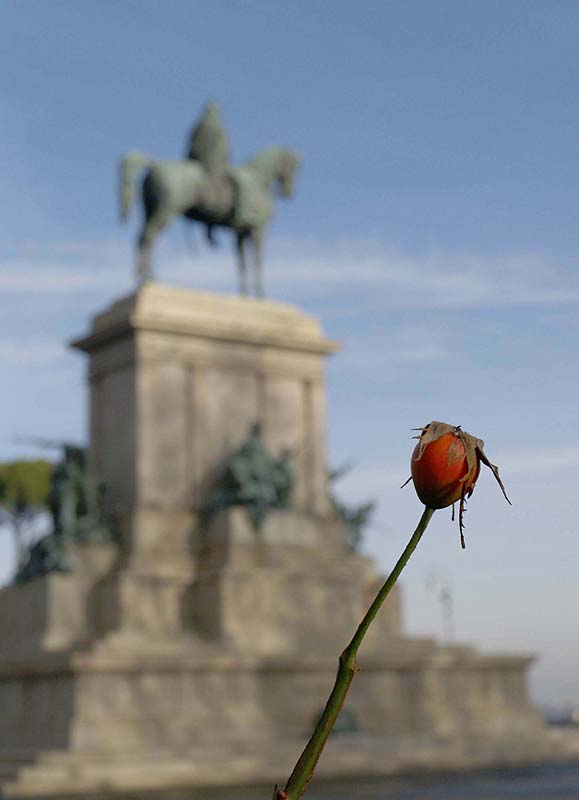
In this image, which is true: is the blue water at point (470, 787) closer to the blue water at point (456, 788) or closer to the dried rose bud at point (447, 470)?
the blue water at point (456, 788)

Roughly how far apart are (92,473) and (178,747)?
7.76m

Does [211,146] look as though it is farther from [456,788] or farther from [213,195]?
[456,788]

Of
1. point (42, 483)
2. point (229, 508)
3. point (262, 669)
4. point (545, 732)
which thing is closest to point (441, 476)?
point (262, 669)

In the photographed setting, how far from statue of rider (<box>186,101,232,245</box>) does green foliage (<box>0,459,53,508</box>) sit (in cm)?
2718

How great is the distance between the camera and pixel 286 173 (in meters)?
33.5

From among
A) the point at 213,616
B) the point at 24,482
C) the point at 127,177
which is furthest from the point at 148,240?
the point at 24,482

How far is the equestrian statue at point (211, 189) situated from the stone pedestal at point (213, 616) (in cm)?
187

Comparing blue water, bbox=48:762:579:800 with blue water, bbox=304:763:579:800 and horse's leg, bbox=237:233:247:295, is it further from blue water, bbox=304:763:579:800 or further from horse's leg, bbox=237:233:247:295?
horse's leg, bbox=237:233:247:295

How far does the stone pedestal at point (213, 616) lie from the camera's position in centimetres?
2486

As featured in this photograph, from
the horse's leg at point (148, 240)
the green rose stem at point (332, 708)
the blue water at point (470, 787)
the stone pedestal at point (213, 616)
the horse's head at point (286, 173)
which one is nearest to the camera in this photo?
the green rose stem at point (332, 708)

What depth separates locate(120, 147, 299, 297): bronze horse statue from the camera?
31031 mm

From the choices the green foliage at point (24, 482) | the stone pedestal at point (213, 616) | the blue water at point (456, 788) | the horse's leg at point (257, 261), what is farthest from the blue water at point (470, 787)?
the green foliage at point (24, 482)

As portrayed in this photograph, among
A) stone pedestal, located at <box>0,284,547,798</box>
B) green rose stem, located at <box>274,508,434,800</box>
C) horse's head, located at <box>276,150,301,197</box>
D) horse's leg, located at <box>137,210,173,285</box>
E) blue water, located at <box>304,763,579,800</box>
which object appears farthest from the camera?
horse's head, located at <box>276,150,301,197</box>

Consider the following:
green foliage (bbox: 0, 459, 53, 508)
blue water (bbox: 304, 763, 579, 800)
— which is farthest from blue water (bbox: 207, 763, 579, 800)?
→ green foliage (bbox: 0, 459, 53, 508)
